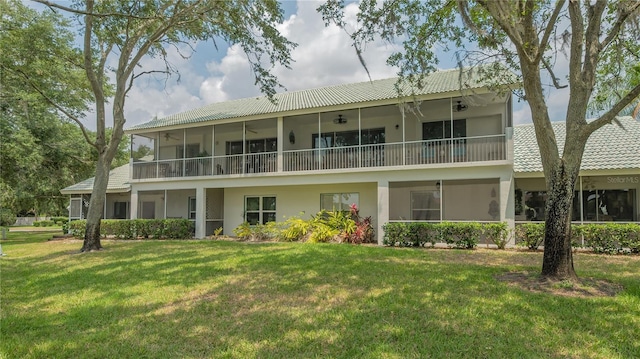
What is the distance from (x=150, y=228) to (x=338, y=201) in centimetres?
914

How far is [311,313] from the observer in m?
5.36

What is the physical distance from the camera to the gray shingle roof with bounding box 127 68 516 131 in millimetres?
14594

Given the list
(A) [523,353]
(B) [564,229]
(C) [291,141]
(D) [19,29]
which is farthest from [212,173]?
(A) [523,353]

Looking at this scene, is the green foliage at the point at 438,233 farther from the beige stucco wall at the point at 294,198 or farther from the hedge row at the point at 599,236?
the beige stucco wall at the point at 294,198

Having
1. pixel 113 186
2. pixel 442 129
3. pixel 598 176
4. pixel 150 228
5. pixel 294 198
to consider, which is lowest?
pixel 150 228

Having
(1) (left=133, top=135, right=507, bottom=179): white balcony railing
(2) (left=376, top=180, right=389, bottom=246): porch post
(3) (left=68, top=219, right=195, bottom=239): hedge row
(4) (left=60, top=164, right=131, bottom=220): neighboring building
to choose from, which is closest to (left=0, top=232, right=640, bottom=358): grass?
(2) (left=376, top=180, right=389, bottom=246): porch post

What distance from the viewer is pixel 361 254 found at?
10.4 m

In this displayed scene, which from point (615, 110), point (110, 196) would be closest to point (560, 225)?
point (615, 110)

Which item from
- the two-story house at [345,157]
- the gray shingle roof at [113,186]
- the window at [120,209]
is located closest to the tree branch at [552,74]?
the two-story house at [345,157]

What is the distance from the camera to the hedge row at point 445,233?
1268cm

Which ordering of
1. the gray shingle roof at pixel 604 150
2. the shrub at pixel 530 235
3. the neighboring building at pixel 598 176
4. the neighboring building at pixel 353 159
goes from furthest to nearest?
the neighboring building at pixel 353 159, the neighboring building at pixel 598 176, the gray shingle roof at pixel 604 150, the shrub at pixel 530 235

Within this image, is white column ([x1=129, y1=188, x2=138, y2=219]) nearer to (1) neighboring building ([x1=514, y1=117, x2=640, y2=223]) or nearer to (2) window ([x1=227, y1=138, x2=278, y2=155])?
(2) window ([x1=227, y1=138, x2=278, y2=155])

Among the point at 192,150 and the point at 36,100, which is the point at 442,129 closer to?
the point at 192,150

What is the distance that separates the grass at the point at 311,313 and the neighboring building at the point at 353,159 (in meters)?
5.77
